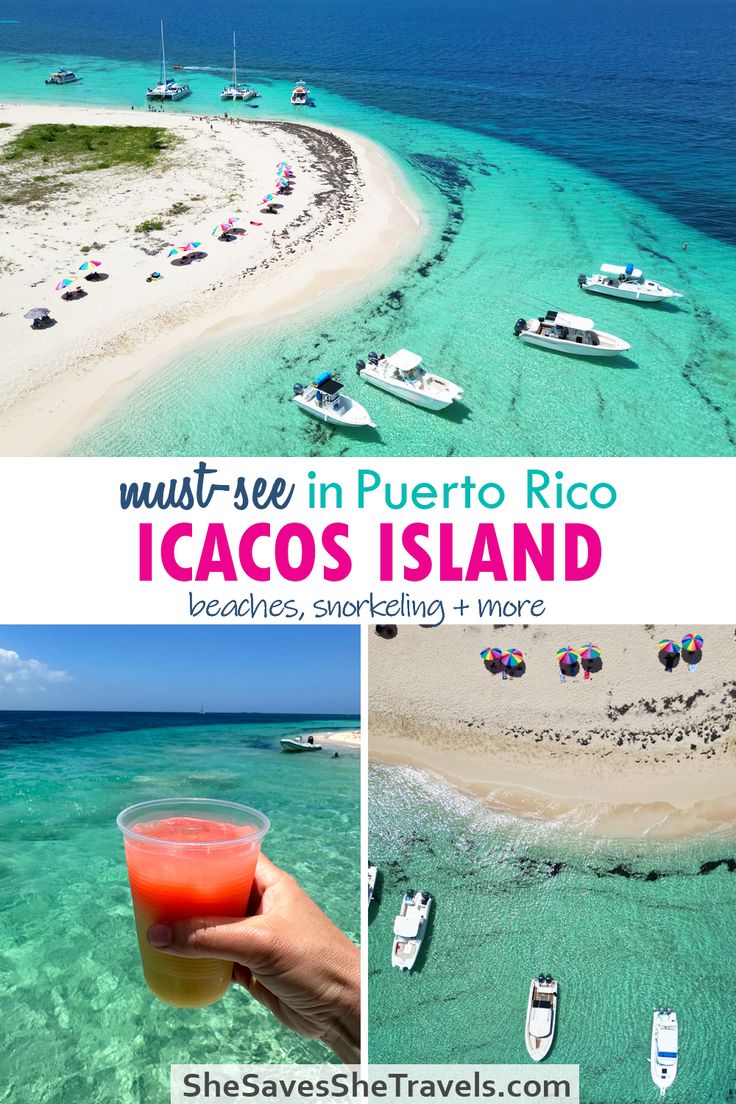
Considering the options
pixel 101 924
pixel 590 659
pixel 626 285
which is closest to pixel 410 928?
pixel 101 924

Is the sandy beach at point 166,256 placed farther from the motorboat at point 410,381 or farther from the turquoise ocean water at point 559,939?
the turquoise ocean water at point 559,939

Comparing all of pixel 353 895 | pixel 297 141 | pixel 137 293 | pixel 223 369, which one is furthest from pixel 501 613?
pixel 297 141

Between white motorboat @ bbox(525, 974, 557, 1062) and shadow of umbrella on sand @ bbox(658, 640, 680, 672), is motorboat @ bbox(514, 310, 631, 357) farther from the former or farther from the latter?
white motorboat @ bbox(525, 974, 557, 1062)

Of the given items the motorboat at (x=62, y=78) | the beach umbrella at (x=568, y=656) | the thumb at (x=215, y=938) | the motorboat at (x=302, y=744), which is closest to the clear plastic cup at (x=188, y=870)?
the thumb at (x=215, y=938)

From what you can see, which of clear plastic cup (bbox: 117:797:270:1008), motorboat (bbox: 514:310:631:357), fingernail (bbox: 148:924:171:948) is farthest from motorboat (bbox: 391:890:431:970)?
motorboat (bbox: 514:310:631:357)

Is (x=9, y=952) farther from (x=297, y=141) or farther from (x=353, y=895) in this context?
(x=297, y=141)

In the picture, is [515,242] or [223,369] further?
[515,242]
